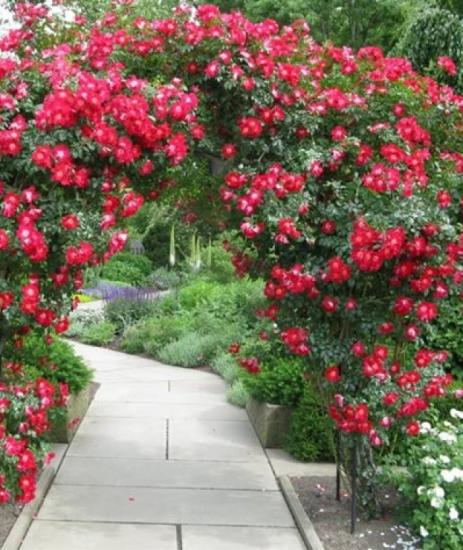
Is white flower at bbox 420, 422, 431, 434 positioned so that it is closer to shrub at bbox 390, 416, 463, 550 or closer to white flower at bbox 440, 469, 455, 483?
shrub at bbox 390, 416, 463, 550

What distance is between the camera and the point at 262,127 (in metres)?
4.38

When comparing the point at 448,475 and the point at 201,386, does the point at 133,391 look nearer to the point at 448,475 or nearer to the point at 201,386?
the point at 201,386

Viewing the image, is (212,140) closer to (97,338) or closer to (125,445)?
(125,445)

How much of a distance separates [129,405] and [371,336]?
Result: 3.50 metres

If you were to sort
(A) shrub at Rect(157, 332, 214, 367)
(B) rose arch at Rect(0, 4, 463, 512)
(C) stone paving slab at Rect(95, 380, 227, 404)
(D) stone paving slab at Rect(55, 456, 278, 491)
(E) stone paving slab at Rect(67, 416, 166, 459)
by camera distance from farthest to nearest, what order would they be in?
(A) shrub at Rect(157, 332, 214, 367) → (C) stone paving slab at Rect(95, 380, 227, 404) → (E) stone paving slab at Rect(67, 416, 166, 459) → (D) stone paving slab at Rect(55, 456, 278, 491) → (B) rose arch at Rect(0, 4, 463, 512)

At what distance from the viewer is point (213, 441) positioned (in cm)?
654

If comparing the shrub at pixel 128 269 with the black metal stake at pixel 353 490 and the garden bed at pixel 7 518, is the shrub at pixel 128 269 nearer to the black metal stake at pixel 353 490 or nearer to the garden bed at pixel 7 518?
the garden bed at pixel 7 518

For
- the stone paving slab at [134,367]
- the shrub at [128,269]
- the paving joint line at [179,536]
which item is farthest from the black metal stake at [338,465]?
the shrub at [128,269]

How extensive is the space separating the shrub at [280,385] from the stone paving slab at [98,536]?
1833 millimetres

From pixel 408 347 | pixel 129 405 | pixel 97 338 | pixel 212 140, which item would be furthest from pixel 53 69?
pixel 97 338

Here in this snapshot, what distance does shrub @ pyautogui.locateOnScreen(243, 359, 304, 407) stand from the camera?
6.33 meters

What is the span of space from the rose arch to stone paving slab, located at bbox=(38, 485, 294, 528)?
0.67m

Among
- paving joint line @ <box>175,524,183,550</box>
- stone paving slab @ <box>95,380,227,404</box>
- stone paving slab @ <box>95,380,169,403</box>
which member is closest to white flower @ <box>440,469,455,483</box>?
paving joint line @ <box>175,524,183,550</box>

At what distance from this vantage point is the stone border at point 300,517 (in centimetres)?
448
